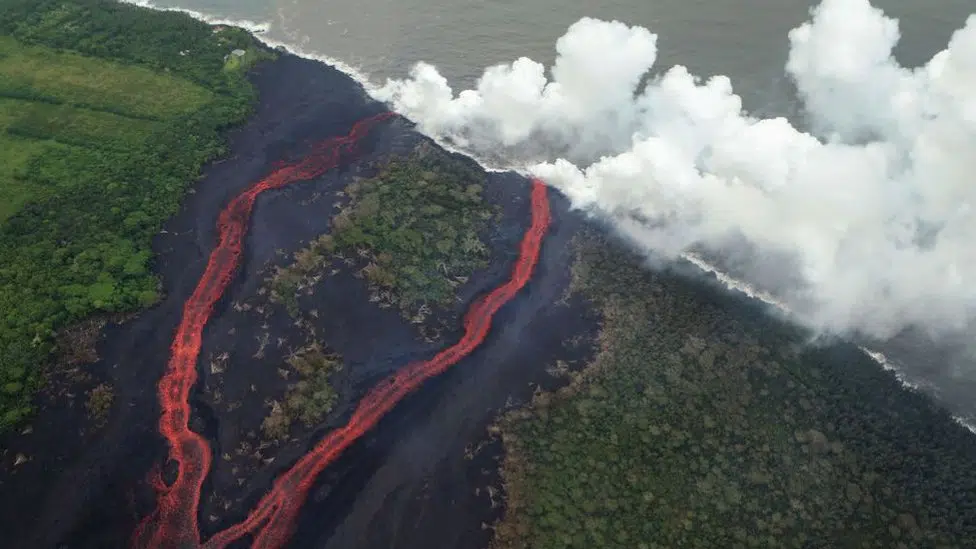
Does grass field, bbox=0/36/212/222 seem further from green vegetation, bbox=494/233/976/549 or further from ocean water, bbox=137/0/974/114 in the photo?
green vegetation, bbox=494/233/976/549

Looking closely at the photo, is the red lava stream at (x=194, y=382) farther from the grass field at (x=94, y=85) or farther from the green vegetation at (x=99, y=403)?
the grass field at (x=94, y=85)

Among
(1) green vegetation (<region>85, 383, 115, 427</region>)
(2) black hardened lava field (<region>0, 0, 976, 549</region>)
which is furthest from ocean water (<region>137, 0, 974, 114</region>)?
(1) green vegetation (<region>85, 383, 115, 427</region>)

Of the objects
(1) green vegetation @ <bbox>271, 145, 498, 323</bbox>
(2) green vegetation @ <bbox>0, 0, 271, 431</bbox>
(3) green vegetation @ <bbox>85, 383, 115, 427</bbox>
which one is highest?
(1) green vegetation @ <bbox>271, 145, 498, 323</bbox>

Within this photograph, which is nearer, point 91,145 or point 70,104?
point 91,145

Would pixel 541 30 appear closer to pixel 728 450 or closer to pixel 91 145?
pixel 91 145

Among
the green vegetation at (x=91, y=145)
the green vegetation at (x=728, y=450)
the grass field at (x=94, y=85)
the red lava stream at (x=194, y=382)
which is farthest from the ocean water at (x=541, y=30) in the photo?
the green vegetation at (x=728, y=450)

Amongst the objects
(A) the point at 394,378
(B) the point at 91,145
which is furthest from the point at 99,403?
(B) the point at 91,145

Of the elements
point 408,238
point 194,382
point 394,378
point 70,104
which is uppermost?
point 408,238
